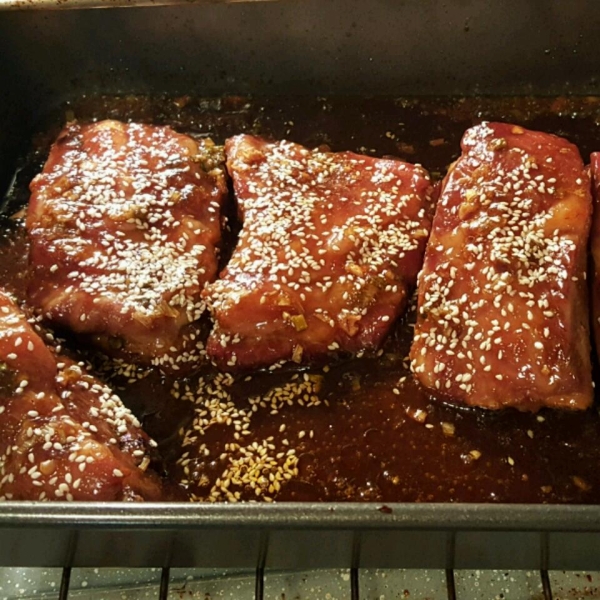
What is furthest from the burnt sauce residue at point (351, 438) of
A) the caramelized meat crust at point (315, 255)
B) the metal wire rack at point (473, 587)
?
the metal wire rack at point (473, 587)

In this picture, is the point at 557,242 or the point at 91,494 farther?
the point at 557,242

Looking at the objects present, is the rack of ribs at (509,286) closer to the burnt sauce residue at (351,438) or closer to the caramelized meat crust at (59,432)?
the burnt sauce residue at (351,438)

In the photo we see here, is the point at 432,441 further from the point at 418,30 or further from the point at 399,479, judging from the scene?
the point at 418,30

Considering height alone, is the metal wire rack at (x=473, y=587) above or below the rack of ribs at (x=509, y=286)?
below

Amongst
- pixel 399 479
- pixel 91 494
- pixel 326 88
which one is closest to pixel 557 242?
pixel 399 479

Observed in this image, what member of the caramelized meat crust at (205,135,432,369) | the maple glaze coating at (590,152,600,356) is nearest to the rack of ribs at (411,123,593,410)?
the maple glaze coating at (590,152,600,356)
